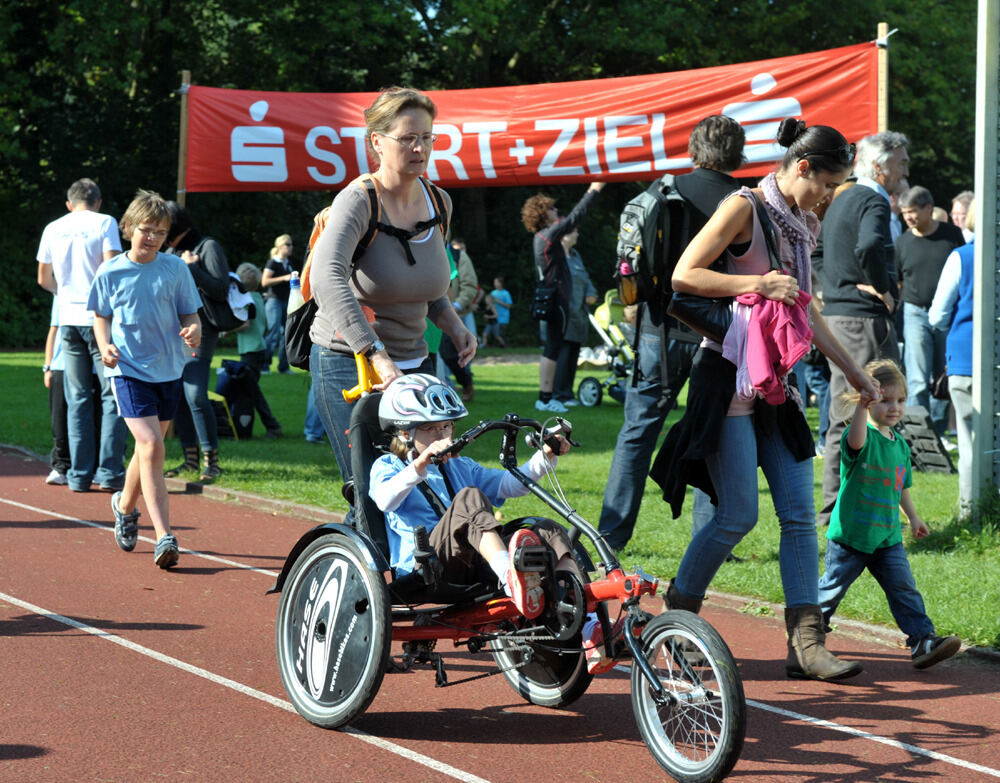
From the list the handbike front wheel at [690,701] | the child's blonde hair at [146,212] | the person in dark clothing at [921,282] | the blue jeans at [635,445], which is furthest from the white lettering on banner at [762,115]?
the handbike front wheel at [690,701]

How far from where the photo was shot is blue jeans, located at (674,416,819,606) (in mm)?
5312

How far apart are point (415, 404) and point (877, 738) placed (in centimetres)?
205

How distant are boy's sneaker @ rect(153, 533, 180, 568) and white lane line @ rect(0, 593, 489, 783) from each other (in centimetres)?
90

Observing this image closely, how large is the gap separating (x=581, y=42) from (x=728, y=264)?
106 feet

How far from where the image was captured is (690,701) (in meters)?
4.18

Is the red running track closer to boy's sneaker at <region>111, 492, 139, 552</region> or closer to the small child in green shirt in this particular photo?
the small child in green shirt

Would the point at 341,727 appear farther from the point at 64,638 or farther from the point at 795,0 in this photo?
the point at 795,0

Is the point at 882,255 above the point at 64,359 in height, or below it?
above

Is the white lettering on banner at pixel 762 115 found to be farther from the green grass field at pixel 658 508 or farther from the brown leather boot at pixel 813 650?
the brown leather boot at pixel 813 650

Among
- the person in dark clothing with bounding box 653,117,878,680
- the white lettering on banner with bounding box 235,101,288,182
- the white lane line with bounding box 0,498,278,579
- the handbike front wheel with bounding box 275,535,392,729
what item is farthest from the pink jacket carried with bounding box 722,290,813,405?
the white lettering on banner with bounding box 235,101,288,182

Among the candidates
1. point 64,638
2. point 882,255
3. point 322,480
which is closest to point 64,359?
point 322,480

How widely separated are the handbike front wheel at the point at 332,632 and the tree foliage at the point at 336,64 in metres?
27.8

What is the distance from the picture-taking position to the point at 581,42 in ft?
119

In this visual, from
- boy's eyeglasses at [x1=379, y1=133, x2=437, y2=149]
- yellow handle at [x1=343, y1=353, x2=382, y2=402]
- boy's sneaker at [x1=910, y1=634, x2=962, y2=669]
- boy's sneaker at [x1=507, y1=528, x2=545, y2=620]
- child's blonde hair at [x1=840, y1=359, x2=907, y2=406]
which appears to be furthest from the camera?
child's blonde hair at [x1=840, y1=359, x2=907, y2=406]
